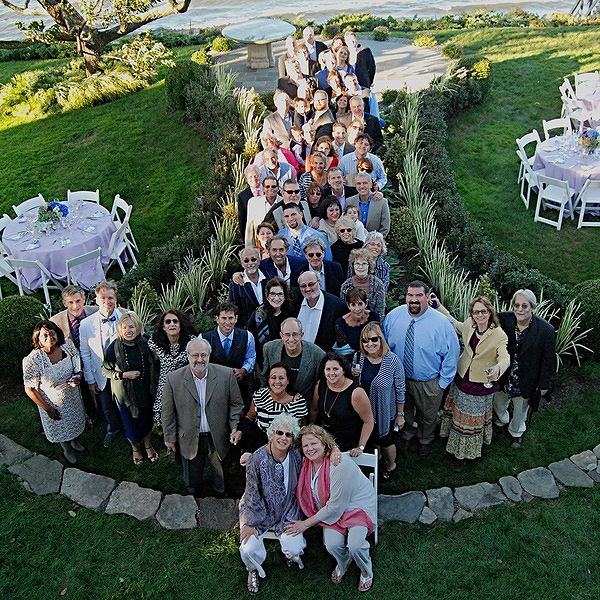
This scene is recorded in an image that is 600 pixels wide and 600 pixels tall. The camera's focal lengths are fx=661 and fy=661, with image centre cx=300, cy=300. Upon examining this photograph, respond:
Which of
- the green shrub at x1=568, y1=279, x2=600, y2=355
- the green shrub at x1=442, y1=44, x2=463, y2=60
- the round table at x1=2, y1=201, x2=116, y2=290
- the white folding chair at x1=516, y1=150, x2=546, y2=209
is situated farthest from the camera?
the green shrub at x1=442, y1=44, x2=463, y2=60

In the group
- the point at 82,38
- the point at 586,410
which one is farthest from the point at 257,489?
the point at 82,38

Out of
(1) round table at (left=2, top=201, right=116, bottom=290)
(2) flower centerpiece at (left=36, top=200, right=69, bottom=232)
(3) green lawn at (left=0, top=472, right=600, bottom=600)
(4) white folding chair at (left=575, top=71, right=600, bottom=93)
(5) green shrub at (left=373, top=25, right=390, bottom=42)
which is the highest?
(5) green shrub at (left=373, top=25, right=390, bottom=42)

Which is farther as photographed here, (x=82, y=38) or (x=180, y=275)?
(x=82, y=38)

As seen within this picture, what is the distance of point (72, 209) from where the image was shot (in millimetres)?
9719

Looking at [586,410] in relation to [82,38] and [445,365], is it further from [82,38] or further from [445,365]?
[82,38]

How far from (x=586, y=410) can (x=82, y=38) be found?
13.6 meters

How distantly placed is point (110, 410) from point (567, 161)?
797 centimetres

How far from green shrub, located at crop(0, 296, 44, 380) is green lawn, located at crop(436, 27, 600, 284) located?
656cm

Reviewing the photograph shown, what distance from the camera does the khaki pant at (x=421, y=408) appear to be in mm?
6012

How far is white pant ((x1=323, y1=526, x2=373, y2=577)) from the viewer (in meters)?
5.03

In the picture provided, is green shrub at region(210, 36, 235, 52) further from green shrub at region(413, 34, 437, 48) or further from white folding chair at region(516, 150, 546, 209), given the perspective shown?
white folding chair at region(516, 150, 546, 209)

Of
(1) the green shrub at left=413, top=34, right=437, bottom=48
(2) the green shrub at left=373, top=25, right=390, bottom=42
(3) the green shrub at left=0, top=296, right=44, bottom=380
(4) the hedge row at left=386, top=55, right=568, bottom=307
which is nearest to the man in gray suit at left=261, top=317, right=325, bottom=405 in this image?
(3) the green shrub at left=0, top=296, right=44, bottom=380

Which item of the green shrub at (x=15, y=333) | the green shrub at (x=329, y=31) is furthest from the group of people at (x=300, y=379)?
the green shrub at (x=329, y=31)

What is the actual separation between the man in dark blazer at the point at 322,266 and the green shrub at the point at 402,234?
2649mm
